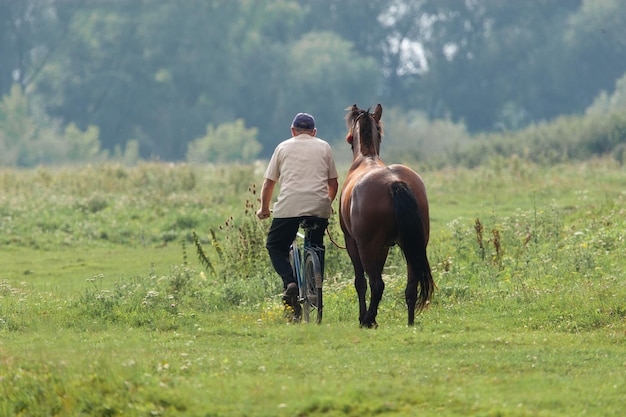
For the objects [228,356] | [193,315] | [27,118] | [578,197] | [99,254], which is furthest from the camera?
[27,118]

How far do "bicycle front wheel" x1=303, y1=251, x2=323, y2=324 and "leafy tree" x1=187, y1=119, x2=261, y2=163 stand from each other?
60140mm

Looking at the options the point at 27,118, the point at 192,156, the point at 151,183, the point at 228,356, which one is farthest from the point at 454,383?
the point at 27,118

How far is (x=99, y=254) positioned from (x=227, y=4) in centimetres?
6238

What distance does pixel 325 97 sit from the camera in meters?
76.6

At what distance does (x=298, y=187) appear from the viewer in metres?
10.5

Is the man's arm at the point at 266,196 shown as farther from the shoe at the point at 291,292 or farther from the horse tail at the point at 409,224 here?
the horse tail at the point at 409,224

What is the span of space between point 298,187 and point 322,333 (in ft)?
5.38

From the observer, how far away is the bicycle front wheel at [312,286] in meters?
10.3

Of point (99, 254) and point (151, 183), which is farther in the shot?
point (151, 183)

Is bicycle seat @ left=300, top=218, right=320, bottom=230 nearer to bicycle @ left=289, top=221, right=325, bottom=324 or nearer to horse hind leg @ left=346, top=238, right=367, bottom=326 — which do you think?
bicycle @ left=289, top=221, right=325, bottom=324

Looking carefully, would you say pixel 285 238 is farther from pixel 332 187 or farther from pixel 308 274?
pixel 332 187

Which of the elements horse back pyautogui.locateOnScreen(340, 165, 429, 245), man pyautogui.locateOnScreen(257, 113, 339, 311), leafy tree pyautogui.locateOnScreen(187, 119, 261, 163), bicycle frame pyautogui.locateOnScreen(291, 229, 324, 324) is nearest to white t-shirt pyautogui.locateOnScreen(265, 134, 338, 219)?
man pyautogui.locateOnScreen(257, 113, 339, 311)

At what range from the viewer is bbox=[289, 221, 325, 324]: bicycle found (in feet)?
33.9

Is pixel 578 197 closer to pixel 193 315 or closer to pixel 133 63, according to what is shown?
pixel 193 315
